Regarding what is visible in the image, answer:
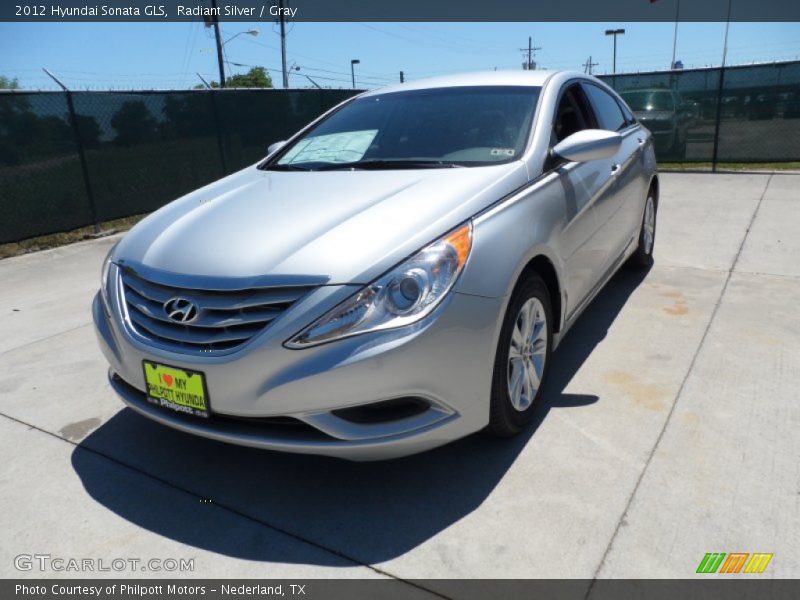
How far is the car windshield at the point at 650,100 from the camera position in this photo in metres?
11.8

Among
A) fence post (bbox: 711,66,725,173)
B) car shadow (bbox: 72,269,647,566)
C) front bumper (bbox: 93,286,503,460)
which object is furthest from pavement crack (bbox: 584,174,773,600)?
fence post (bbox: 711,66,725,173)

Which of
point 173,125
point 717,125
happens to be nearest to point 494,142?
point 173,125

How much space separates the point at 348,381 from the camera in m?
2.17

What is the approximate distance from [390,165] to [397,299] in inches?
47.1

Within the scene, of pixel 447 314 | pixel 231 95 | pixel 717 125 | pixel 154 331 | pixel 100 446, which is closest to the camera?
pixel 447 314

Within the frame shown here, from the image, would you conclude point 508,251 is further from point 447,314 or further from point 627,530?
point 627,530

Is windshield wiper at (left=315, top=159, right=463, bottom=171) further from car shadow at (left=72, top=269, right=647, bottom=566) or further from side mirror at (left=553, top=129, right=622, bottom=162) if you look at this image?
car shadow at (left=72, top=269, right=647, bottom=566)

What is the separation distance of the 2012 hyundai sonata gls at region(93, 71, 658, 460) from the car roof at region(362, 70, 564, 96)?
0.34m

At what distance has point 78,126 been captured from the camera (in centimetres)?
809

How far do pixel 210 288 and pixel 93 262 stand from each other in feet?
16.8

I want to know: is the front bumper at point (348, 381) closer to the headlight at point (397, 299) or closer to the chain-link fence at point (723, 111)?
the headlight at point (397, 299)

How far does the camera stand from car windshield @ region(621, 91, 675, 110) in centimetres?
1177

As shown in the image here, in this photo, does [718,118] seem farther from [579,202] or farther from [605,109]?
[579,202]
